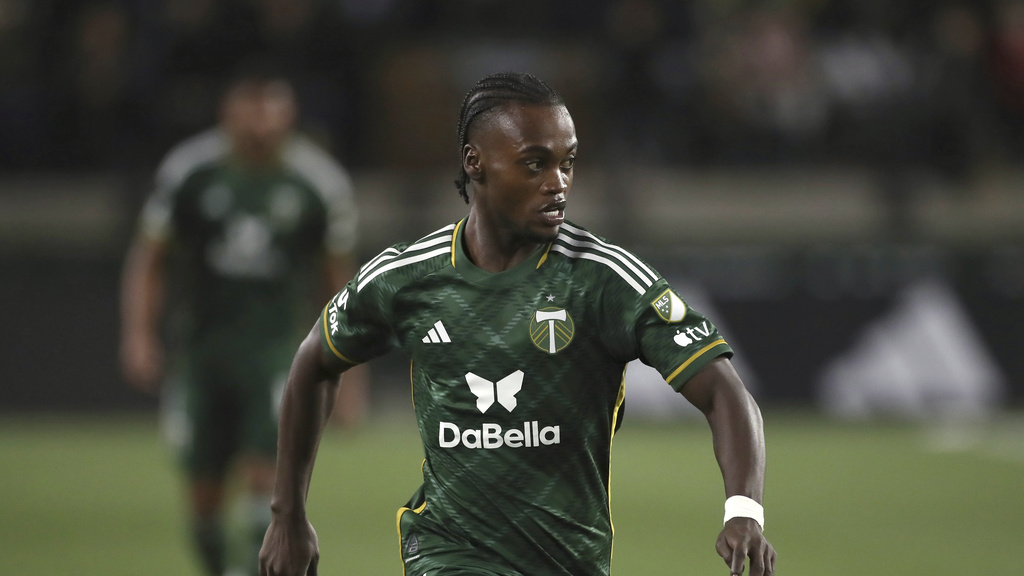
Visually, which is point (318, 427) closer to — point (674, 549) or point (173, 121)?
point (674, 549)

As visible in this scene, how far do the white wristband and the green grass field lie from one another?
485cm

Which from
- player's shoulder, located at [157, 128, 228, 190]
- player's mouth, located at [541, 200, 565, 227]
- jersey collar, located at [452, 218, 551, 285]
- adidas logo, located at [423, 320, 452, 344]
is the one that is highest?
player's shoulder, located at [157, 128, 228, 190]

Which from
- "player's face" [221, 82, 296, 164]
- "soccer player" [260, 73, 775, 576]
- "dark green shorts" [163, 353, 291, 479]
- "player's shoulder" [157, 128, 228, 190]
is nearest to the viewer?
"soccer player" [260, 73, 775, 576]

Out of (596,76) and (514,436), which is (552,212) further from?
(596,76)

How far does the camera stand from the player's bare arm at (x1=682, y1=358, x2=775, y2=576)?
11.6ft

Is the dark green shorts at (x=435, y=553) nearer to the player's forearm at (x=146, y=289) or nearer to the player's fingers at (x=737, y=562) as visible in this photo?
the player's fingers at (x=737, y=562)

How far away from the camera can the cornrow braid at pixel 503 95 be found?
394 cm

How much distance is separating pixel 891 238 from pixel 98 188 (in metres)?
8.64

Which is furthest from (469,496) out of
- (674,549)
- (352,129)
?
(352,129)

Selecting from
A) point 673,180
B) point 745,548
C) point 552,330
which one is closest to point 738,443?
point 745,548

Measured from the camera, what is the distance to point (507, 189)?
3980 mm

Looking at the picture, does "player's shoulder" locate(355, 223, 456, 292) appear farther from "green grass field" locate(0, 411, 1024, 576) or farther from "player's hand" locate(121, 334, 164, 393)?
"green grass field" locate(0, 411, 1024, 576)

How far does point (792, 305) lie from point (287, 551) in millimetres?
11200

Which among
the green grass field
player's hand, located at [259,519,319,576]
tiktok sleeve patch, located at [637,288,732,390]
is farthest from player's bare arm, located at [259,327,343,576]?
the green grass field
